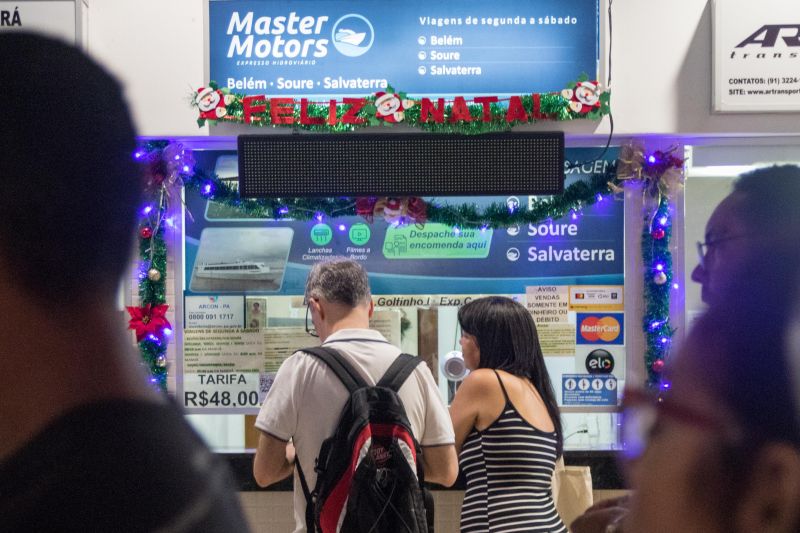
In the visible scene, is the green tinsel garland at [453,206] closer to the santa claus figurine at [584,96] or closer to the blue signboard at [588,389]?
the santa claus figurine at [584,96]

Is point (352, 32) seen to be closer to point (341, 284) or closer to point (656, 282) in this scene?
point (341, 284)

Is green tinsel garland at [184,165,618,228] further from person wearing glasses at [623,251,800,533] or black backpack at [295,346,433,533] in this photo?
person wearing glasses at [623,251,800,533]

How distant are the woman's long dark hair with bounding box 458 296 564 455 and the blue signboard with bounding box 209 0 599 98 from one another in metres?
1.27

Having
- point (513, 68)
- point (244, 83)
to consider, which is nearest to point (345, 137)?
point (244, 83)

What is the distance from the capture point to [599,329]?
11.7 ft

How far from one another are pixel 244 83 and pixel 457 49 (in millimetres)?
930

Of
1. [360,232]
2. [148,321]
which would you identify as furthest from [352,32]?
[148,321]

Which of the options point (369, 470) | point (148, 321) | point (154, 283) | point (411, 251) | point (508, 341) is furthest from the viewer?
point (411, 251)

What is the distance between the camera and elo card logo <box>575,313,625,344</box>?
140 inches

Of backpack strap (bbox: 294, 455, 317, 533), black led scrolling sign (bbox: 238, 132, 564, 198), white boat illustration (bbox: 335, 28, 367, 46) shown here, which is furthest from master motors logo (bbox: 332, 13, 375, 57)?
backpack strap (bbox: 294, 455, 317, 533)

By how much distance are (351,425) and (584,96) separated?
1.90 metres

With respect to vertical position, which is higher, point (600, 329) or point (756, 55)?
point (756, 55)

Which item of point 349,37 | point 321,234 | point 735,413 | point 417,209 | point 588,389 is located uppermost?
point 349,37

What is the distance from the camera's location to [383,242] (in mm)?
3590
